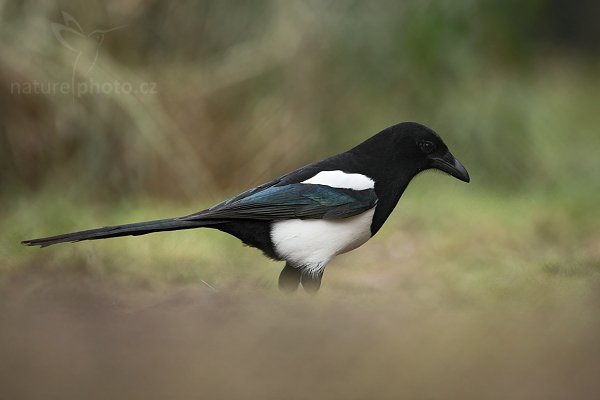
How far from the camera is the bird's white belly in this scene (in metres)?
1.91

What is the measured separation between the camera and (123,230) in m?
1.78

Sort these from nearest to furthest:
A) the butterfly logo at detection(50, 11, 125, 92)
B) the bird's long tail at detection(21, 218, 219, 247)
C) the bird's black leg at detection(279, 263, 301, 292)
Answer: the bird's long tail at detection(21, 218, 219, 247), the bird's black leg at detection(279, 263, 301, 292), the butterfly logo at detection(50, 11, 125, 92)

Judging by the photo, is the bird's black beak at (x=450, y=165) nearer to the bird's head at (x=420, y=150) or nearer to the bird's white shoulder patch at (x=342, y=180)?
the bird's head at (x=420, y=150)

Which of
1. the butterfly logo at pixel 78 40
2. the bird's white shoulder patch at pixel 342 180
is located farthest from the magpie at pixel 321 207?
the butterfly logo at pixel 78 40

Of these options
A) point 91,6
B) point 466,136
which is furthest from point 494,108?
point 91,6

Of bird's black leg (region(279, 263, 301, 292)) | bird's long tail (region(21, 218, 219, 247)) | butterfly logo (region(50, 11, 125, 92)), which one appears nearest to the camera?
bird's long tail (region(21, 218, 219, 247))

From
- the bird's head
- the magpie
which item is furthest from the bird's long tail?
the bird's head

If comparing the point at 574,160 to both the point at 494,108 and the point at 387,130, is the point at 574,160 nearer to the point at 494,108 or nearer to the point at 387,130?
the point at 494,108

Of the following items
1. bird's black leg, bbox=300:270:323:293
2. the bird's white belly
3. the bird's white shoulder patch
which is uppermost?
the bird's white shoulder patch

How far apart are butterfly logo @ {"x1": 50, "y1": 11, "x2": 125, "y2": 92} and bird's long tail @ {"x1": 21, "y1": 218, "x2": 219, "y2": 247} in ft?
4.73

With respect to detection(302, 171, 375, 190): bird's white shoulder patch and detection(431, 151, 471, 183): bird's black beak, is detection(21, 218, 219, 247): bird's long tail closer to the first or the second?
detection(302, 171, 375, 190): bird's white shoulder patch

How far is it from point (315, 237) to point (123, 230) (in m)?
0.39

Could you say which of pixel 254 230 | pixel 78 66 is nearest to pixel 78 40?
pixel 78 66

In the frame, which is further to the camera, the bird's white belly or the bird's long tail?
the bird's white belly
